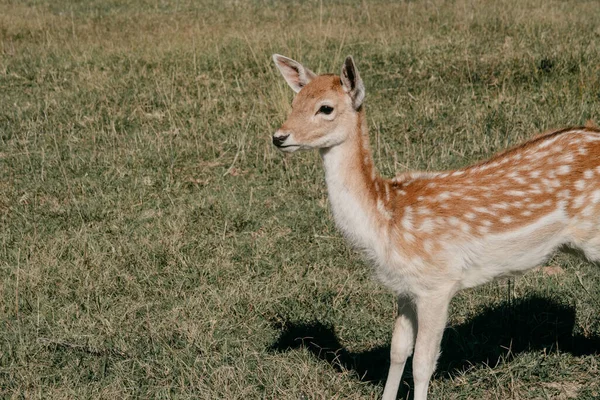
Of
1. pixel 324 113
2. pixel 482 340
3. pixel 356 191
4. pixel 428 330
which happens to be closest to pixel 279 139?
pixel 324 113

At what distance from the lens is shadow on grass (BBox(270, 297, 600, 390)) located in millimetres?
4336

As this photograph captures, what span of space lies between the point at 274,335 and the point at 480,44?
6650mm

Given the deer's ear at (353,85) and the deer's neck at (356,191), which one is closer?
the deer's neck at (356,191)

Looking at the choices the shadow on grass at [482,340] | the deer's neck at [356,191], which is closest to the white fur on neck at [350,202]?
the deer's neck at [356,191]

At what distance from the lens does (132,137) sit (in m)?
7.73

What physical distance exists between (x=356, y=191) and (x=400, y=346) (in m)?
0.81

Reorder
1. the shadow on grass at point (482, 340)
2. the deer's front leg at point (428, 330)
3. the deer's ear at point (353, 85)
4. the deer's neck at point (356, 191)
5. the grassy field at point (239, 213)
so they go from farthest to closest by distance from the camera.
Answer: the shadow on grass at point (482, 340)
the grassy field at point (239, 213)
the deer's ear at point (353, 85)
the deer's neck at point (356, 191)
the deer's front leg at point (428, 330)

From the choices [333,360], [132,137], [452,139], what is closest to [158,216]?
[132,137]

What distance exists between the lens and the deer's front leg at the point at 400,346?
3939 mm

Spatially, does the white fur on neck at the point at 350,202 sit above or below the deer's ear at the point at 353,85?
below

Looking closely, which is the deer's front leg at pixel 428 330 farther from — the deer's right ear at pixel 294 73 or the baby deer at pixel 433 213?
the deer's right ear at pixel 294 73

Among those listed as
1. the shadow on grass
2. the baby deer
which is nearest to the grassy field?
the shadow on grass

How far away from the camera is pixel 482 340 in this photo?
4492 mm

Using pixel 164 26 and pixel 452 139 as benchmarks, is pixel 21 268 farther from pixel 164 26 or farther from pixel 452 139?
pixel 164 26
